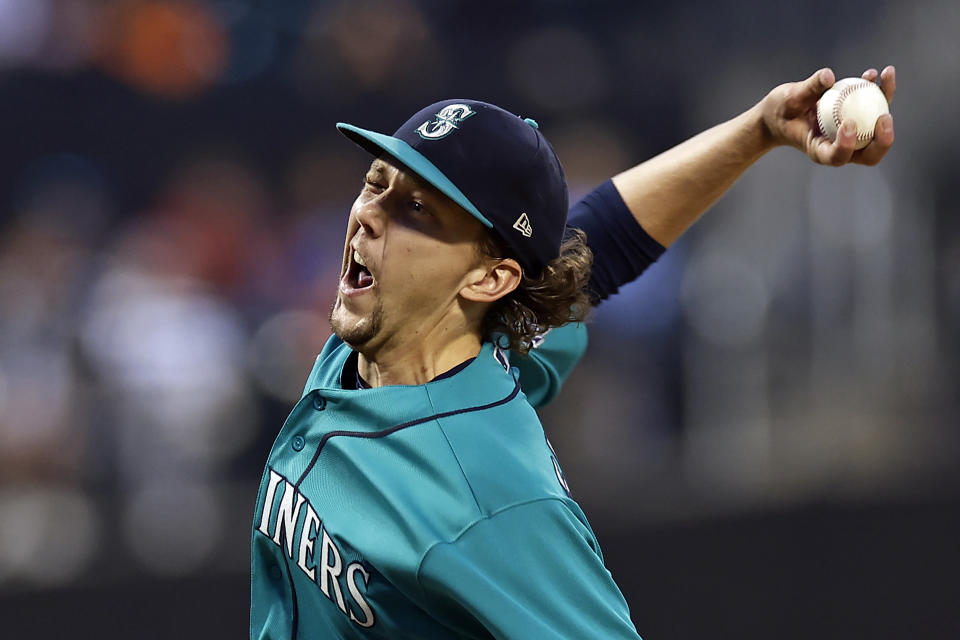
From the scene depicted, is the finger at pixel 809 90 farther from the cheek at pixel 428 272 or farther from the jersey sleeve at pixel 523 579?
the jersey sleeve at pixel 523 579

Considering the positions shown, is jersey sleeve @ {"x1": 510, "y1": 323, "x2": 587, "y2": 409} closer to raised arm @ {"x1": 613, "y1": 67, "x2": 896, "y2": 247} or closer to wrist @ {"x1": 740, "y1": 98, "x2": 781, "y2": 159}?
raised arm @ {"x1": 613, "y1": 67, "x2": 896, "y2": 247}

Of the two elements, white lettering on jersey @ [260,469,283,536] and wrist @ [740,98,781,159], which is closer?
white lettering on jersey @ [260,469,283,536]

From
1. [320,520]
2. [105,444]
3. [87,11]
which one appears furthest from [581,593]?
[87,11]

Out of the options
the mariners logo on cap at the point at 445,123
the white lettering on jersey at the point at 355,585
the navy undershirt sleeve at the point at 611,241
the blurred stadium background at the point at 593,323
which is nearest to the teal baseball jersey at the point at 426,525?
the white lettering on jersey at the point at 355,585

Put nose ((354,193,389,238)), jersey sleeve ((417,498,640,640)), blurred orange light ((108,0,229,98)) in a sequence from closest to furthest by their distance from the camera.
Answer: jersey sleeve ((417,498,640,640)) < nose ((354,193,389,238)) < blurred orange light ((108,0,229,98))

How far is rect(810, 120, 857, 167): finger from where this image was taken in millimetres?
2094

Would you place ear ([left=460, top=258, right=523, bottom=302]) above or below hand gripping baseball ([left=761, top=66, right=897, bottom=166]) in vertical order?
below

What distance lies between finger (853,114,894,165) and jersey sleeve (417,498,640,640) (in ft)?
2.94

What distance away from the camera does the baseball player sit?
6.01ft

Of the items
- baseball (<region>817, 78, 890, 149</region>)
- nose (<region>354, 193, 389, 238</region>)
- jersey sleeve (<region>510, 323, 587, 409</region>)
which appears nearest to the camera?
nose (<region>354, 193, 389, 238</region>)

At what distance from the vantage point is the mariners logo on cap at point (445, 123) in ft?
6.58

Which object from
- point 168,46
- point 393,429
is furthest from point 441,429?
point 168,46

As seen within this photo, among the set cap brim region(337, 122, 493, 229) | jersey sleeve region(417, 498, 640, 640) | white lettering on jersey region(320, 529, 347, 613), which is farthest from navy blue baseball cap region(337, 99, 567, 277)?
white lettering on jersey region(320, 529, 347, 613)

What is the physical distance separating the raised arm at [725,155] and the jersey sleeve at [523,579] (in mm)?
920
